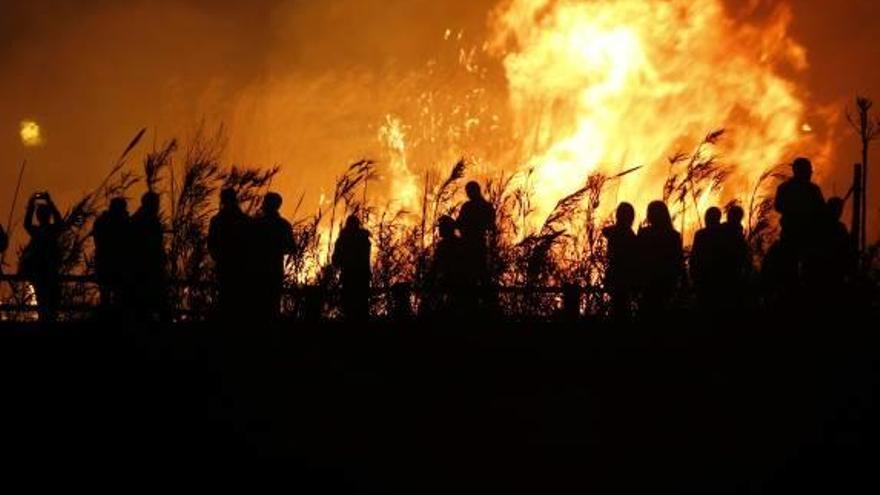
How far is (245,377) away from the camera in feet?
24.3

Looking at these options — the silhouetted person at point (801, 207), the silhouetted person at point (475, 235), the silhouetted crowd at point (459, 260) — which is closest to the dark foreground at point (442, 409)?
the silhouetted crowd at point (459, 260)

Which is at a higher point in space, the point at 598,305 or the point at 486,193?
the point at 486,193

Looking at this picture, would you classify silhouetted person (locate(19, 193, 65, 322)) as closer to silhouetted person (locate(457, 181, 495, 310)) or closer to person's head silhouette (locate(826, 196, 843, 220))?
silhouetted person (locate(457, 181, 495, 310))

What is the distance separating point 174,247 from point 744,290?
636 centimetres

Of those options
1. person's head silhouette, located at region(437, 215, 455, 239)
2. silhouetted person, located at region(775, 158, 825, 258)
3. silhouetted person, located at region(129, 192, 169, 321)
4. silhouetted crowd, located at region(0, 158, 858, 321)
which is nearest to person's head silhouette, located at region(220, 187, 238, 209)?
silhouetted crowd, located at region(0, 158, 858, 321)

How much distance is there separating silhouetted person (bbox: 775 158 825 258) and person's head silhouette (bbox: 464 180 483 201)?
3.23 meters

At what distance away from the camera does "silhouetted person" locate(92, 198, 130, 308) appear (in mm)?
9250

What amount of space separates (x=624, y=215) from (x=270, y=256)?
3839mm

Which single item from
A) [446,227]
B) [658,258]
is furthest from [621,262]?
[446,227]

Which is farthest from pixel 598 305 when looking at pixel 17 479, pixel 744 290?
pixel 17 479

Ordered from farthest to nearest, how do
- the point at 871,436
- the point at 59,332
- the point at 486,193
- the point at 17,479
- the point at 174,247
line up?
the point at 486,193
the point at 174,247
the point at 59,332
the point at 871,436
the point at 17,479

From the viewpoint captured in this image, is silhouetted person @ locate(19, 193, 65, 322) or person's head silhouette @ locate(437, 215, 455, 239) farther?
person's head silhouette @ locate(437, 215, 455, 239)

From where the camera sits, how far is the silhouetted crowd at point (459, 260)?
30.8ft

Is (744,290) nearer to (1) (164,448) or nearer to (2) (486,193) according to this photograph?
(2) (486,193)
